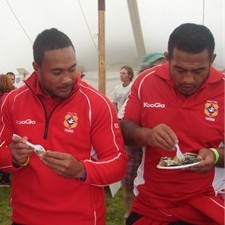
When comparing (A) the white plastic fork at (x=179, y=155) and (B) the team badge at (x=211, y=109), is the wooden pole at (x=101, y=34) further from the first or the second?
(A) the white plastic fork at (x=179, y=155)

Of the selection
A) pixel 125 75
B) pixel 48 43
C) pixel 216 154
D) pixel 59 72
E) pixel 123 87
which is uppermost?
pixel 48 43

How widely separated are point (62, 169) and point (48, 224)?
0.41 meters

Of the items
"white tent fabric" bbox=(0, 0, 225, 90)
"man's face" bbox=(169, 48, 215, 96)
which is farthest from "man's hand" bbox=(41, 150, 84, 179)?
→ "white tent fabric" bbox=(0, 0, 225, 90)

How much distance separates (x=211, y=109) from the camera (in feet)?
7.70

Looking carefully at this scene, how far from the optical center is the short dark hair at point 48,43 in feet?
7.91

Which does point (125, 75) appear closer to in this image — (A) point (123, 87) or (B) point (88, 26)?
(A) point (123, 87)

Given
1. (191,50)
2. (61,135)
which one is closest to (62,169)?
(61,135)

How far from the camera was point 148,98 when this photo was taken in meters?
2.45

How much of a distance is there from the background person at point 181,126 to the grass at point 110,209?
9.91 feet

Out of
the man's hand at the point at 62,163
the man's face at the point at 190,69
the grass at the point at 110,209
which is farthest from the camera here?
the grass at the point at 110,209

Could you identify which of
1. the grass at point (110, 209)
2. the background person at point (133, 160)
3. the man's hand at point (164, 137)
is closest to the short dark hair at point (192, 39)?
the man's hand at point (164, 137)

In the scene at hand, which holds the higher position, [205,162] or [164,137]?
[164,137]

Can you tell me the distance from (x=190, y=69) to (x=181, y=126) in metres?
0.29

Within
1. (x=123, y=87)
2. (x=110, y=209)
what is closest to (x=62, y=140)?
(x=110, y=209)
